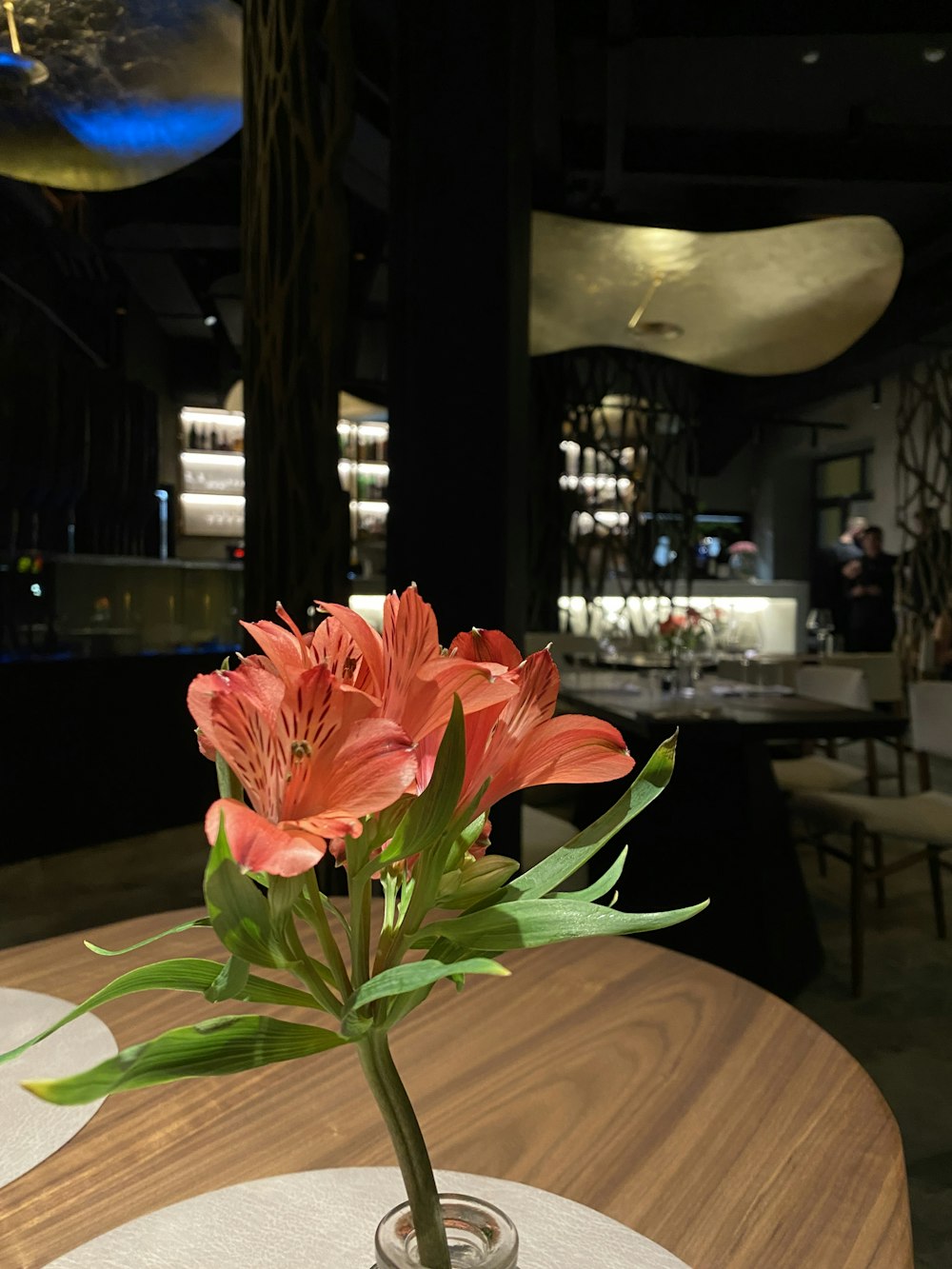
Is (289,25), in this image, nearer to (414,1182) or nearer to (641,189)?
(414,1182)

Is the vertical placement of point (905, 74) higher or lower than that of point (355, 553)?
higher

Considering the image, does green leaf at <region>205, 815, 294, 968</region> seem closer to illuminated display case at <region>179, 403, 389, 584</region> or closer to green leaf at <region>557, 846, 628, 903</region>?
green leaf at <region>557, 846, 628, 903</region>

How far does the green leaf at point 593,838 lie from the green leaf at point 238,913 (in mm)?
108

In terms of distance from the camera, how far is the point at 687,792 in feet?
10.6

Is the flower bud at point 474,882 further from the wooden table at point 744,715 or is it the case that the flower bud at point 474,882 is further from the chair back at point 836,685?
the chair back at point 836,685

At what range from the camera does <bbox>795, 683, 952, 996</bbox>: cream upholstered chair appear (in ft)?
10.00

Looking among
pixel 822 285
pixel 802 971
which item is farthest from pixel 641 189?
pixel 802 971

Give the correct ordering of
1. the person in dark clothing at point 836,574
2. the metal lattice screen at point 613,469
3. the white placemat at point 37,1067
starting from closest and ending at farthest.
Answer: the white placemat at point 37,1067 < the metal lattice screen at point 613,469 < the person in dark clothing at point 836,574

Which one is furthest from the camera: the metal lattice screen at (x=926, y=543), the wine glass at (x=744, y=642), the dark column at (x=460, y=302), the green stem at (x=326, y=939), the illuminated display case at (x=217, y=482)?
the metal lattice screen at (x=926, y=543)

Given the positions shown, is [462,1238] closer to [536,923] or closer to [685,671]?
[536,923]

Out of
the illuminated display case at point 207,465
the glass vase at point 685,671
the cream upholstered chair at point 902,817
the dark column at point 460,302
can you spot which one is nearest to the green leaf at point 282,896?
the dark column at point 460,302

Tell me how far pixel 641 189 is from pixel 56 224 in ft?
10.9

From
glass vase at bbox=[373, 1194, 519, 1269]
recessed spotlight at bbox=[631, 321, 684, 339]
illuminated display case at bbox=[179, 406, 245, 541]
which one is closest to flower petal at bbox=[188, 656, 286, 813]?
glass vase at bbox=[373, 1194, 519, 1269]

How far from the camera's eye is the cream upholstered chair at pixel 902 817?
10.00ft
